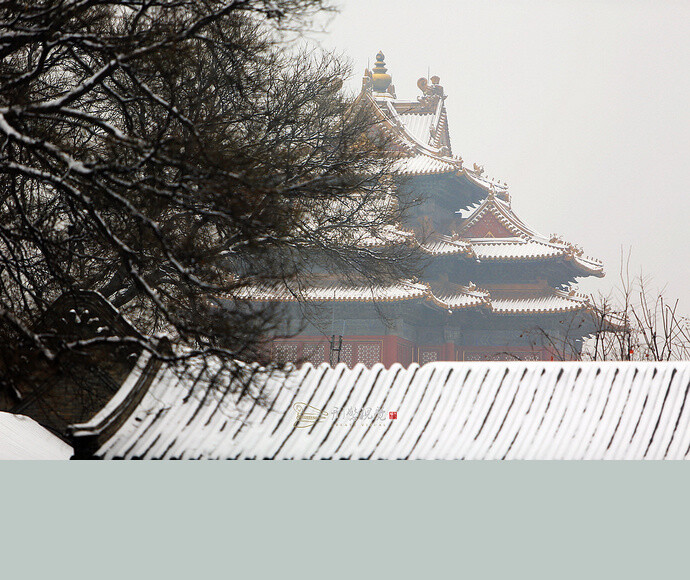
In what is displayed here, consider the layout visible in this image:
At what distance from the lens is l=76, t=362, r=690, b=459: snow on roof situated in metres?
9.21

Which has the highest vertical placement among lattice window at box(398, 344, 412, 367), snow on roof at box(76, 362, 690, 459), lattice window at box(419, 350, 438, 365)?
snow on roof at box(76, 362, 690, 459)

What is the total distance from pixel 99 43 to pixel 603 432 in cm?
655

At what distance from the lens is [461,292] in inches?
872

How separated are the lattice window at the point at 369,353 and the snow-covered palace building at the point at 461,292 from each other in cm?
3

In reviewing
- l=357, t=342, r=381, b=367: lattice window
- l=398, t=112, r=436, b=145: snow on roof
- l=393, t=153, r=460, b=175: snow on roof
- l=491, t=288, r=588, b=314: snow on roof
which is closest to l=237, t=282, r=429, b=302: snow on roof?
l=357, t=342, r=381, b=367: lattice window

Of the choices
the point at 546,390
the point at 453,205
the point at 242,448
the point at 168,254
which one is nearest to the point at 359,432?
the point at 242,448

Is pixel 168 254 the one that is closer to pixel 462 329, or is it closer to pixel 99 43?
pixel 99 43

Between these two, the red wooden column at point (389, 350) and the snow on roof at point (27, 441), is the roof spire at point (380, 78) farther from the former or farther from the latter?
the snow on roof at point (27, 441)

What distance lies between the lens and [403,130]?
76.6 feet

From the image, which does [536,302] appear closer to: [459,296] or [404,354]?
[459,296]

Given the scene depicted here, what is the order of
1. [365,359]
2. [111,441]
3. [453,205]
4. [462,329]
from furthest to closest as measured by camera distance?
[453,205], [462,329], [365,359], [111,441]

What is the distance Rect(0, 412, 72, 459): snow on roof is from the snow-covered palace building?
39.2 ft

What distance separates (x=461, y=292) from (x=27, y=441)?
15018 millimetres

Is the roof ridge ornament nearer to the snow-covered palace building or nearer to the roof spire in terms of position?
the roof spire
